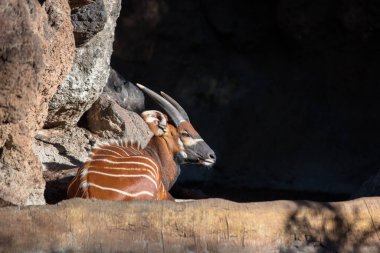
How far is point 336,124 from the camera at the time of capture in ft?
29.6

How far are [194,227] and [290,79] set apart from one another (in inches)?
230

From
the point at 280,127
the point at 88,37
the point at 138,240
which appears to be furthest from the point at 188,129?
the point at 280,127

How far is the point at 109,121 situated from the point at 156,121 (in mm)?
916

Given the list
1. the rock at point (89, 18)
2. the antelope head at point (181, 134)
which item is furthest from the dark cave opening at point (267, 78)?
the rock at point (89, 18)

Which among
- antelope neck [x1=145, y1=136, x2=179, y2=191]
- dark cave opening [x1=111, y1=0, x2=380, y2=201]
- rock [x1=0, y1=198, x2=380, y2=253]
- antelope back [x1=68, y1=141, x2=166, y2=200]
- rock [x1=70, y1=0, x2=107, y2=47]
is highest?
rock [x1=70, y1=0, x2=107, y2=47]

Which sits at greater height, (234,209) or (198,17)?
(234,209)

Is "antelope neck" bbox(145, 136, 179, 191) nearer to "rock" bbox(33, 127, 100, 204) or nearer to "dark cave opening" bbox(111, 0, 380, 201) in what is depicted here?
"rock" bbox(33, 127, 100, 204)

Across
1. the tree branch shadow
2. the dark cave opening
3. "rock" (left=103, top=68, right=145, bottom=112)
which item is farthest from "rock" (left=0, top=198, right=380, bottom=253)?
the dark cave opening

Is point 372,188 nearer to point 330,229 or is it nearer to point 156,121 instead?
point 156,121

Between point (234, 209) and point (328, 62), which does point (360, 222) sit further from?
point (328, 62)

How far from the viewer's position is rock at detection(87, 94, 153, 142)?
6.59m

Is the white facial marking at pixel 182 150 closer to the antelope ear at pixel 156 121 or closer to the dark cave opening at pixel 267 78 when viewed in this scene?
the antelope ear at pixel 156 121

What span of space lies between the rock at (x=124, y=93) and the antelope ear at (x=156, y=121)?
158 centimetres

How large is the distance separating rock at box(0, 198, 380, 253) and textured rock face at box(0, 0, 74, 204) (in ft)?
0.90
